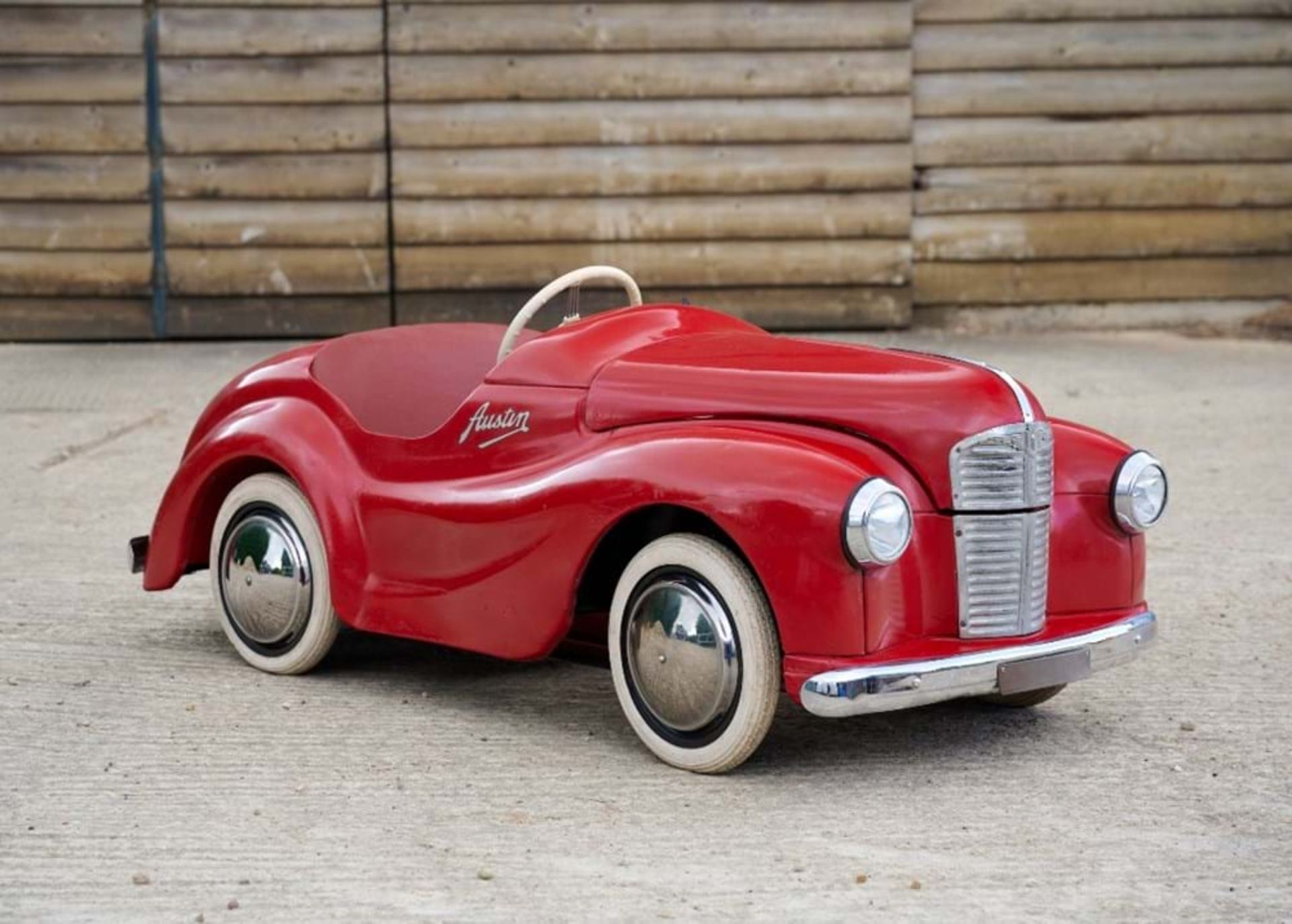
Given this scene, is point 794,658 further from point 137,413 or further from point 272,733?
point 137,413

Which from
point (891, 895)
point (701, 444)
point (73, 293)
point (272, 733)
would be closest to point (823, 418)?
point (701, 444)

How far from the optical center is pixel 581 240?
9.84 meters

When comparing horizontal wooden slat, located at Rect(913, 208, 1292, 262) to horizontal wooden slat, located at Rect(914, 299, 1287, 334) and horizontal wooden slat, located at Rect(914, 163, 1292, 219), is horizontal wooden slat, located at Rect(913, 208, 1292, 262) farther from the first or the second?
horizontal wooden slat, located at Rect(914, 299, 1287, 334)

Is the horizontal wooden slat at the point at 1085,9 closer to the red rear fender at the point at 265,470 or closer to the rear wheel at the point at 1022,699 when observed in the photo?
the red rear fender at the point at 265,470

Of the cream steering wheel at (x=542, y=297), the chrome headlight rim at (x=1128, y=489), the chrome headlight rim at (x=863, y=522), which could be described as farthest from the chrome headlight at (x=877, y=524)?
the cream steering wheel at (x=542, y=297)

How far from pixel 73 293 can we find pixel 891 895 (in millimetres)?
7640

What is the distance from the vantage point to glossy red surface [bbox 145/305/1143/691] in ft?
11.8

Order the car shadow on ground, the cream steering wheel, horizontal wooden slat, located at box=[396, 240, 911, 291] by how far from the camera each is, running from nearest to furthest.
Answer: the car shadow on ground < the cream steering wheel < horizontal wooden slat, located at box=[396, 240, 911, 291]

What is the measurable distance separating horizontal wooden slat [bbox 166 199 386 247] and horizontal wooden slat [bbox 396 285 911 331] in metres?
0.41

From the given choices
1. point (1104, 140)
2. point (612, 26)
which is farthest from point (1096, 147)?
point (612, 26)

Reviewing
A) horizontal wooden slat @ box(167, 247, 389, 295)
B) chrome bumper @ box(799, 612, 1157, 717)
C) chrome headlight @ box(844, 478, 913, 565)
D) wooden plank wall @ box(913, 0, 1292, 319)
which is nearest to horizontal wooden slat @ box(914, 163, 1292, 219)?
wooden plank wall @ box(913, 0, 1292, 319)

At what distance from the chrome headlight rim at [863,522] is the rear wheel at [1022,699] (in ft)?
2.59

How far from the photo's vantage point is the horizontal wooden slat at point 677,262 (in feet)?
32.3

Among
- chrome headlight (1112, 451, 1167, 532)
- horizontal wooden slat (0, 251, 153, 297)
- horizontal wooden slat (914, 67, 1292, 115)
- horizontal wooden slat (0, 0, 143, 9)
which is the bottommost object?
chrome headlight (1112, 451, 1167, 532)
